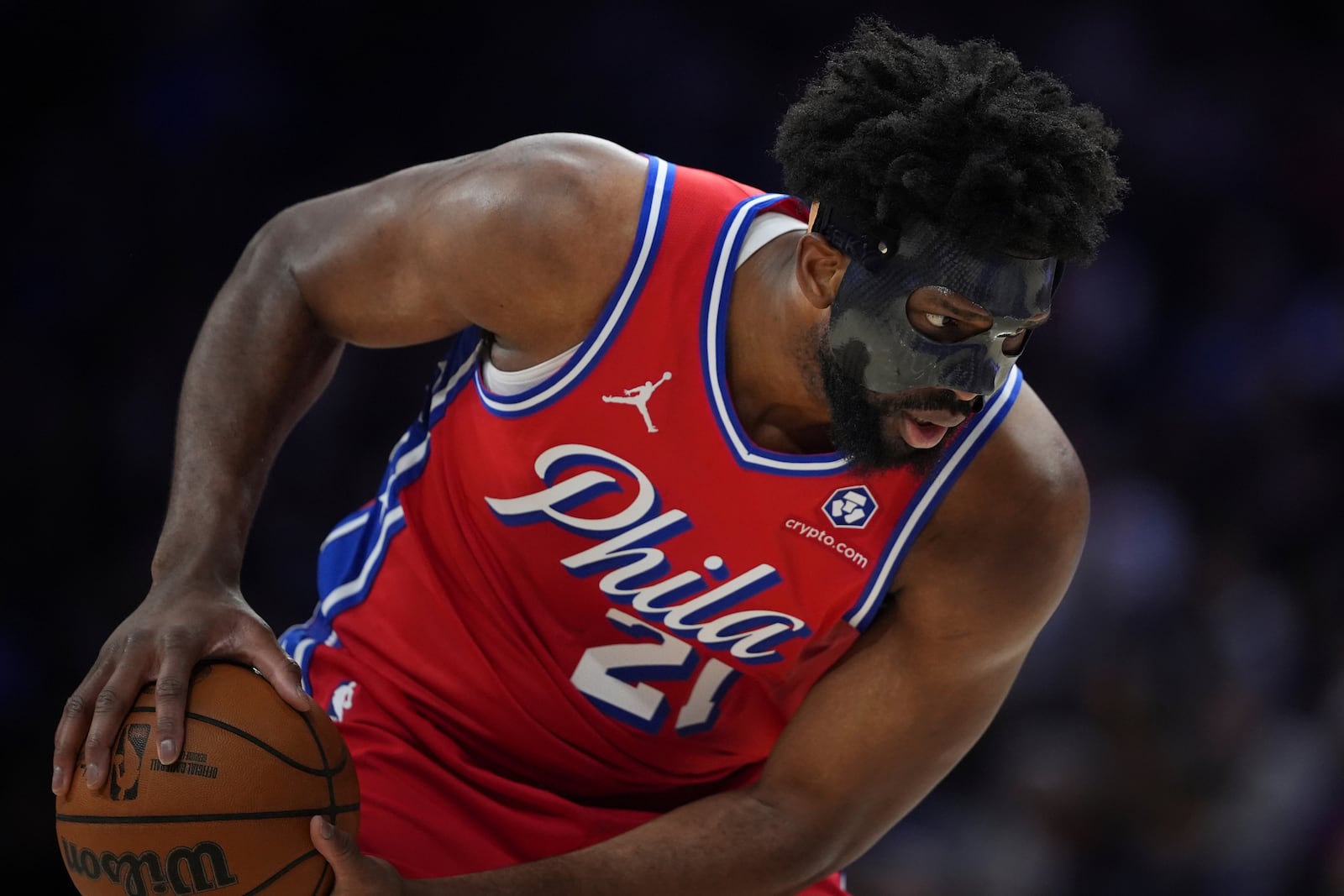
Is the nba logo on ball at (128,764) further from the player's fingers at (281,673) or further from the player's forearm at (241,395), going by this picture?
the player's forearm at (241,395)

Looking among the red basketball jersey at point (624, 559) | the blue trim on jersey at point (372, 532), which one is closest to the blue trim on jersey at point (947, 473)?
the red basketball jersey at point (624, 559)

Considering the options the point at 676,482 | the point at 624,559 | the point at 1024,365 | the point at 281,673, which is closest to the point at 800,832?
the point at 624,559

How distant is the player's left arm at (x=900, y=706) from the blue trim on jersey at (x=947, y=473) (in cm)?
2

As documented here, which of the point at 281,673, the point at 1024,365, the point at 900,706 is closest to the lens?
the point at 281,673

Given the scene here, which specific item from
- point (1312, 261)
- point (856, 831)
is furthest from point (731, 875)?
point (1312, 261)

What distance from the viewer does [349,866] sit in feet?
7.66

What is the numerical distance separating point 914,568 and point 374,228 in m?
1.20

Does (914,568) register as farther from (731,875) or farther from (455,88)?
(455,88)

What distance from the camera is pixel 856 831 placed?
123 inches

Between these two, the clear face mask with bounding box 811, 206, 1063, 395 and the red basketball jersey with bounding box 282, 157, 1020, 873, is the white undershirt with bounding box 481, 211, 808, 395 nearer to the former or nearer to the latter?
the red basketball jersey with bounding box 282, 157, 1020, 873

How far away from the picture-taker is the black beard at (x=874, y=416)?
103 inches

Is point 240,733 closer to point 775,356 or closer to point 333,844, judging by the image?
point 333,844

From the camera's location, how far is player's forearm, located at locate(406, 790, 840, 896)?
2748mm

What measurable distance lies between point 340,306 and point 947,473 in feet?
3.96
